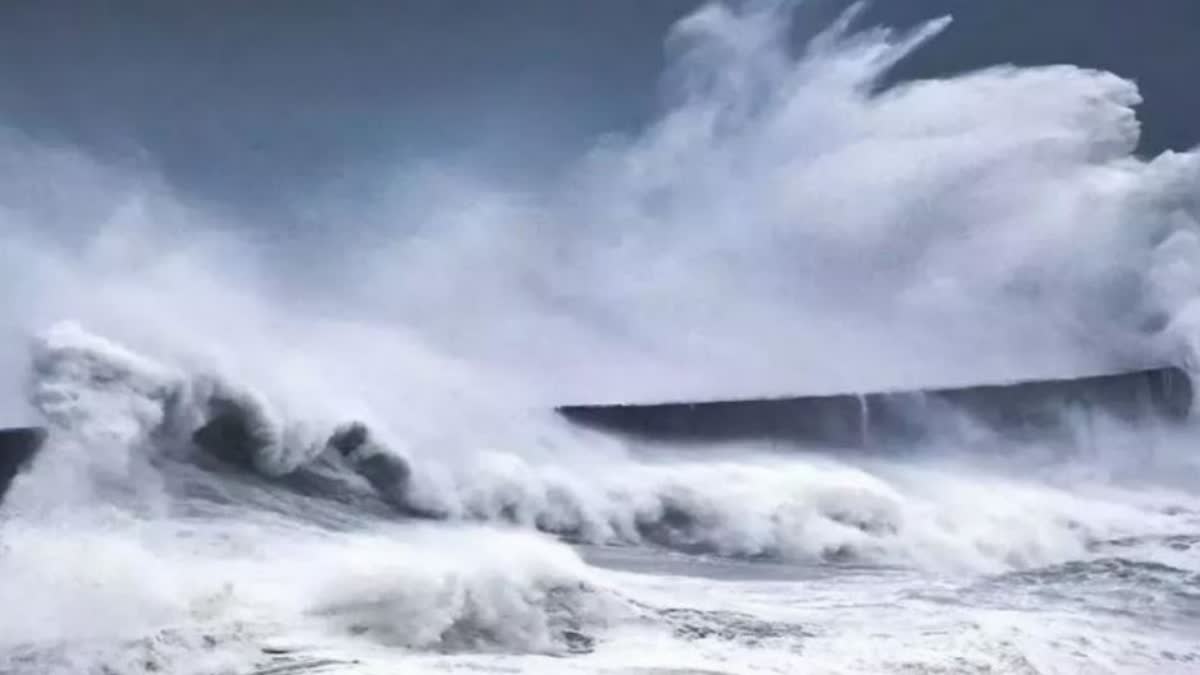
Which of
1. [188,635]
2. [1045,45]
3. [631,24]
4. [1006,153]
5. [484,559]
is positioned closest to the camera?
[188,635]

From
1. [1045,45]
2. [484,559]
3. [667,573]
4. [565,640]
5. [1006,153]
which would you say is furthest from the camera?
[1006,153]

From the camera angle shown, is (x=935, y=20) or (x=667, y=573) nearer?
(x=667, y=573)

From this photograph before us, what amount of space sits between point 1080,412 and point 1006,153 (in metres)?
1.31

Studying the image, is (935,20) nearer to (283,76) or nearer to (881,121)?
(881,121)

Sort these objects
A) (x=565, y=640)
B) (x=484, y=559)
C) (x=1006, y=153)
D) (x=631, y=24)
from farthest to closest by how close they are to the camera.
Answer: (x=1006, y=153) → (x=631, y=24) → (x=484, y=559) → (x=565, y=640)

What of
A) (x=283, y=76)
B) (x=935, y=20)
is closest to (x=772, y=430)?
(x=935, y=20)

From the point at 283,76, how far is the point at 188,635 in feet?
6.91

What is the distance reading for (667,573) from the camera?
418 cm

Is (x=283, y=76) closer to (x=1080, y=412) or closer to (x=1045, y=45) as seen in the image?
(x=1045, y=45)

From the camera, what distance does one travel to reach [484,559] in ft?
12.4

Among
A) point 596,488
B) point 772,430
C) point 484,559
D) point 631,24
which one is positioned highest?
point 631,24

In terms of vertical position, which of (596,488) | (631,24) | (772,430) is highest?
(631,24)

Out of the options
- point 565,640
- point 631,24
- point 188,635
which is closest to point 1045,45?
point 631,24

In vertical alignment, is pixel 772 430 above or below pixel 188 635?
above
